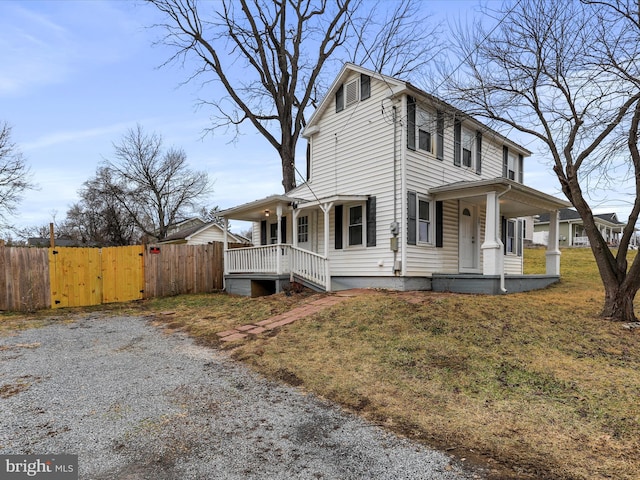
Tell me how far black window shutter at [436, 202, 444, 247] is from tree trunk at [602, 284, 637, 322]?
4.05 meters

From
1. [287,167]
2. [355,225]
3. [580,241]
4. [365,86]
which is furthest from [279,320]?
[580,241]

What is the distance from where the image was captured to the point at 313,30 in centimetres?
1750

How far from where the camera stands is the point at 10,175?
21.4 meters

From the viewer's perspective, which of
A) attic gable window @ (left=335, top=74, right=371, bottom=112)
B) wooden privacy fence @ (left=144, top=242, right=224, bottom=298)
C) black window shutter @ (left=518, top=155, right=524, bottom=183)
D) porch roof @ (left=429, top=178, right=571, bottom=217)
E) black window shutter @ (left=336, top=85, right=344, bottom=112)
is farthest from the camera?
black window shutter @ (left=518, top=155, right=524, bottom=183)

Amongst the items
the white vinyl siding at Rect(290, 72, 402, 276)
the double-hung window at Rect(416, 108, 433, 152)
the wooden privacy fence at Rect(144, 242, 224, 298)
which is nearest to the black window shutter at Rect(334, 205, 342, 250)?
the white vinyl siding at Rect(290, 72, 402, 276)

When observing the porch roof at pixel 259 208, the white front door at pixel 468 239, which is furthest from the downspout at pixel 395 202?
the porch roof at pixel 259 208

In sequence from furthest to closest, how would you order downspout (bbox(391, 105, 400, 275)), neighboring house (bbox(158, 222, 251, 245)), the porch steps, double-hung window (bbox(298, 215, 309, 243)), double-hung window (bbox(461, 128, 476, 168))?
neighboring house (bbox(158, 222, 251, 245)) < double-hung window (bbox(298, 215, 309, 243)) < double-hung window (bbox(461, 128, 476, 168)) < the porch steps < downspout (bbox(391, 105, 400, 275))

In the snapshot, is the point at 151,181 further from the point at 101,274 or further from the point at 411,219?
the point at 411,219

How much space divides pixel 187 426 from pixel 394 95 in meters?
9.03

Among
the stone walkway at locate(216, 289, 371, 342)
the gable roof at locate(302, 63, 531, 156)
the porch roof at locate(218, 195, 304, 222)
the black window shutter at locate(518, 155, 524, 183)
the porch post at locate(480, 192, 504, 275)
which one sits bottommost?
the stone walkway at locate(216, 289, 371, 342)

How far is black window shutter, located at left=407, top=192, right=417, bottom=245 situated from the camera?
30.9ft

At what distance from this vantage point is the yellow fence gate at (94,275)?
1034 centimetres

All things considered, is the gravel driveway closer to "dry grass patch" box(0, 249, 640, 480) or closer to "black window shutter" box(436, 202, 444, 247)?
"dry grass patch" box(0, 249, 640, 480)

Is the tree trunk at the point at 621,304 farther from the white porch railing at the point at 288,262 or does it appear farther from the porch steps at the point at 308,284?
the porch steps at the point at 308,284
